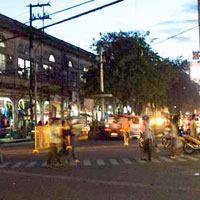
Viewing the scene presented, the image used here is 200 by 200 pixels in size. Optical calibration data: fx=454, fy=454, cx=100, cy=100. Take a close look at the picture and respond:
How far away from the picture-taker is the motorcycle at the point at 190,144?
21062mm

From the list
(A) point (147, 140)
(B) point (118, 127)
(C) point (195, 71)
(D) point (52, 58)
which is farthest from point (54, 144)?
(D) point (52, 58)

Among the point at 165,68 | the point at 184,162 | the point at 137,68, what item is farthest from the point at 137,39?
the point at 184,162

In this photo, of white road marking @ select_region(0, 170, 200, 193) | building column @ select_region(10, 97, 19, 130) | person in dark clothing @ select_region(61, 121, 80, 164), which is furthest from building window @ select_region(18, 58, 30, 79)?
white road marking @ select_region(0, 170, 200, 193)

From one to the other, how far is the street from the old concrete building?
840 inches

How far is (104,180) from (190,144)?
31.6 feet

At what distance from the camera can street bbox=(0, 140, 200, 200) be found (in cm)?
1014

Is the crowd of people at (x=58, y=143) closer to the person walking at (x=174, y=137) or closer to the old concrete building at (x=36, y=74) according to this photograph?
the person walking at (x=174, y=137)

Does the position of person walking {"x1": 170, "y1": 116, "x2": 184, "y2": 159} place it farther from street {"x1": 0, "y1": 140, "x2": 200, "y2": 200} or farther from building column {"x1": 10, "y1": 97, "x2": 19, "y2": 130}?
building column {"x1": 10, "y1": 97, "x2": 19, "y2": 130}

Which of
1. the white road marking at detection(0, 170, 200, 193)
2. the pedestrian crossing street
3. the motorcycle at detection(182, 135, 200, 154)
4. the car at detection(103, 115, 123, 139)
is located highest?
the car at detection(103, 115, 123, 139)

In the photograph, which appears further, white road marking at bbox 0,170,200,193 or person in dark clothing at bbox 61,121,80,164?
person in dark clothing at bbox 61,121,80,164

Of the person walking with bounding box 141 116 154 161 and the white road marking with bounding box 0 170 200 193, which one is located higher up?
the person walking with bounding box 141 116 154 161

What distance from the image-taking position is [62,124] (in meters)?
17.7

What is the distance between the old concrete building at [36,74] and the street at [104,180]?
70.0ft

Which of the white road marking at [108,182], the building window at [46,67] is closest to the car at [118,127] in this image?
the building window at [46,67]
